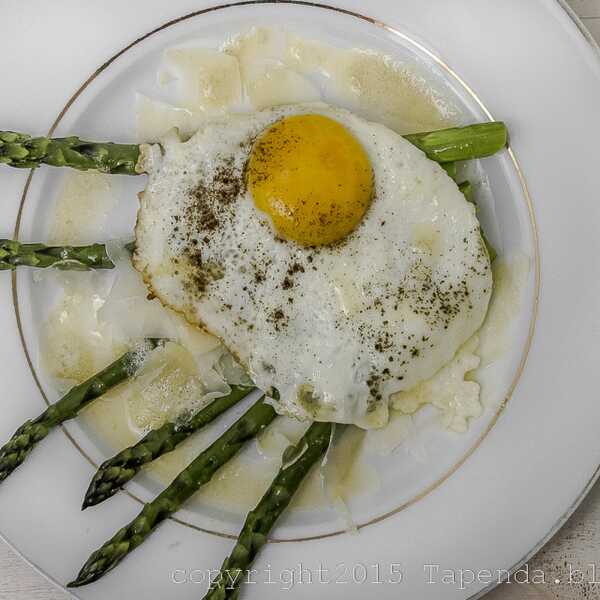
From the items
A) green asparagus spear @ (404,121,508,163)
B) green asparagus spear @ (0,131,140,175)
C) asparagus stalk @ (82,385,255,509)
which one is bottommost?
asparagus stalk @ (82,385,255,509)

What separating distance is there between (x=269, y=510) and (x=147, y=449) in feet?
2.17

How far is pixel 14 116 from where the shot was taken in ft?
11.2

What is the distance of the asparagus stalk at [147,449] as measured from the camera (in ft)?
10.6

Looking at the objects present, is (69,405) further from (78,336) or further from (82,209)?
(82,209)

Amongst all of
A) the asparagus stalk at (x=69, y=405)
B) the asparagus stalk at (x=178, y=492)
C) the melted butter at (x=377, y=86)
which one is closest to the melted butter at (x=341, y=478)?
the asparagus stalk at (x=178, y=492)

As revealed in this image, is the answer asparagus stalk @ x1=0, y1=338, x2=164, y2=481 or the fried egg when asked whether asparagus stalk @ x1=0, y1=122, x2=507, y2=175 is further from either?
asparagus stalk @ x1=0, y1=338, x2=164, y2=481

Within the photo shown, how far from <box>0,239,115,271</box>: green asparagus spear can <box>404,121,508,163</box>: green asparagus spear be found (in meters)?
1.64

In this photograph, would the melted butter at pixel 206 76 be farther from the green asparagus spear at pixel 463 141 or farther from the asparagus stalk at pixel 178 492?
the asparagus stalk at pixel 178 492

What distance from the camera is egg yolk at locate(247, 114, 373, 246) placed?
2.83 metres

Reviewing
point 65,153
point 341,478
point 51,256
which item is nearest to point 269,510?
point 341,478

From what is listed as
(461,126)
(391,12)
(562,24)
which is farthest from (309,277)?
(562,24)

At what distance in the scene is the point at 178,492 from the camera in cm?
323

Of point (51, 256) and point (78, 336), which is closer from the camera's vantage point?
point (51, 256)

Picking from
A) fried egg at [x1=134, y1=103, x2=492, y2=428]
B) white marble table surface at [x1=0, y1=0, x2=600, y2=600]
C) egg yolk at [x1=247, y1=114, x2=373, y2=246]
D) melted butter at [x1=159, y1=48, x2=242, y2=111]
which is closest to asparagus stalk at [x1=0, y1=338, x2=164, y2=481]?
fried egg at [x1=134, y1=103, x2=492, y2=428]
